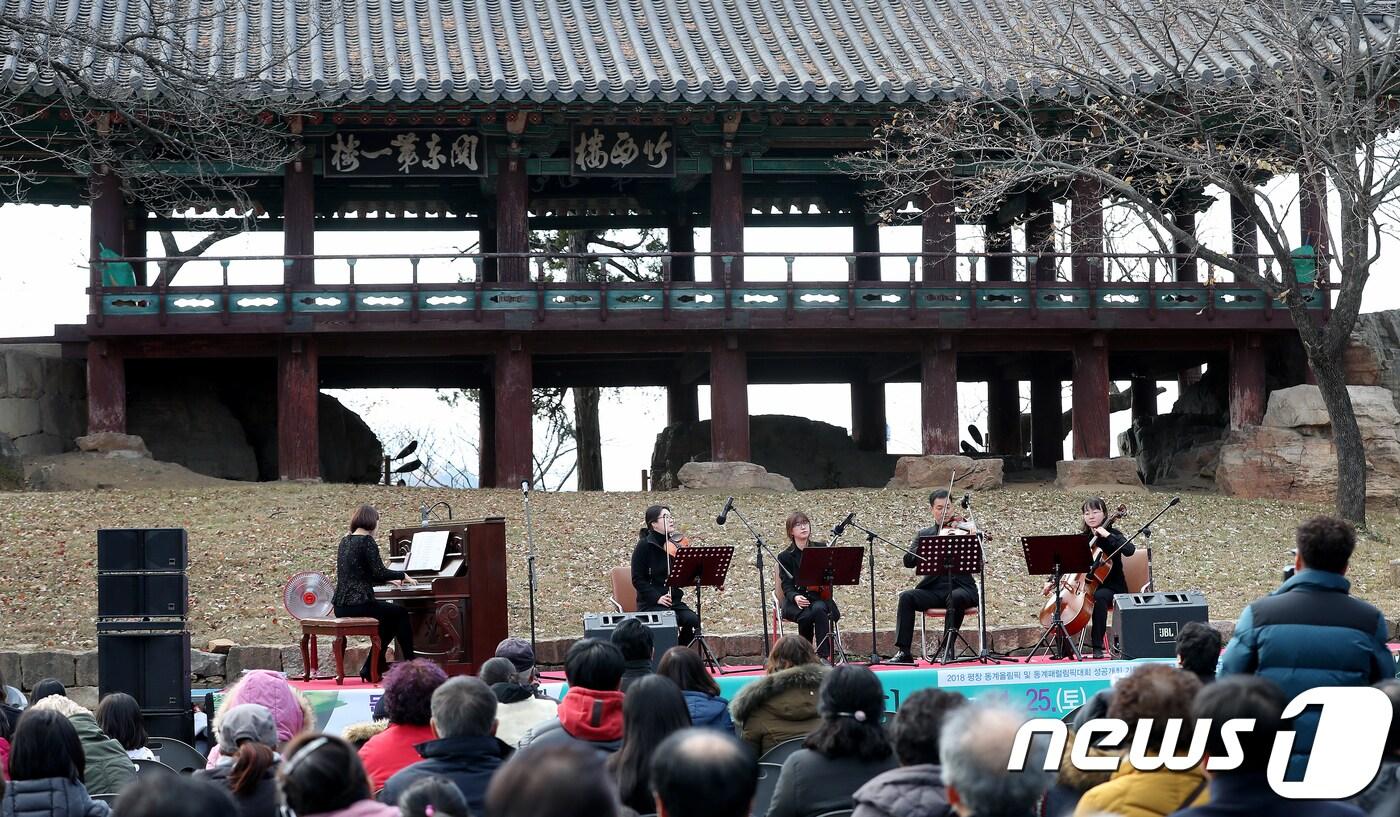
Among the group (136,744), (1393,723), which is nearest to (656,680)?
(1393,723)

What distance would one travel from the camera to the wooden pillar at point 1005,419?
90.2 feet

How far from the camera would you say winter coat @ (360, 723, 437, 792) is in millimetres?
5867

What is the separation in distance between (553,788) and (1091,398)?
67.9ft

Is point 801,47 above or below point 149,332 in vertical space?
above

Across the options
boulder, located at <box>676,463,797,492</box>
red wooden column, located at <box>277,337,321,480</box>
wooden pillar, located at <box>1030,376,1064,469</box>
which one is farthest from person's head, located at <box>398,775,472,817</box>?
wooden pillar, located at <box>1030,376,1064,469</box>

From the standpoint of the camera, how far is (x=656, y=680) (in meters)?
5.51

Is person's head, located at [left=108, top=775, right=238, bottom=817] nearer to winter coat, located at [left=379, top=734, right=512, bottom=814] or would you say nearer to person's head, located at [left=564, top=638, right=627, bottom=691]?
winter coat, located at [left=379, top=734, right=512, bottom=814]

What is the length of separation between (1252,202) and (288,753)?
1617 cm

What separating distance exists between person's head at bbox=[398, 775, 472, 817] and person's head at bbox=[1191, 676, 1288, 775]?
2020 millimetres

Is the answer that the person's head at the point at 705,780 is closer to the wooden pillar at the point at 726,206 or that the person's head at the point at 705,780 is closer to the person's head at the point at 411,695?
the person's head at the point at 411,695

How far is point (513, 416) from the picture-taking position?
71.5 ft

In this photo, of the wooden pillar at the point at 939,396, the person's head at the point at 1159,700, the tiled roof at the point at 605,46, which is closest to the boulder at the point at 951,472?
the wooden pillar at the point at 939,396

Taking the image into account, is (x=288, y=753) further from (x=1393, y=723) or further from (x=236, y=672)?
(x=236, y=672)

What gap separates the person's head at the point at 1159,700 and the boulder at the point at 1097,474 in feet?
57.8
